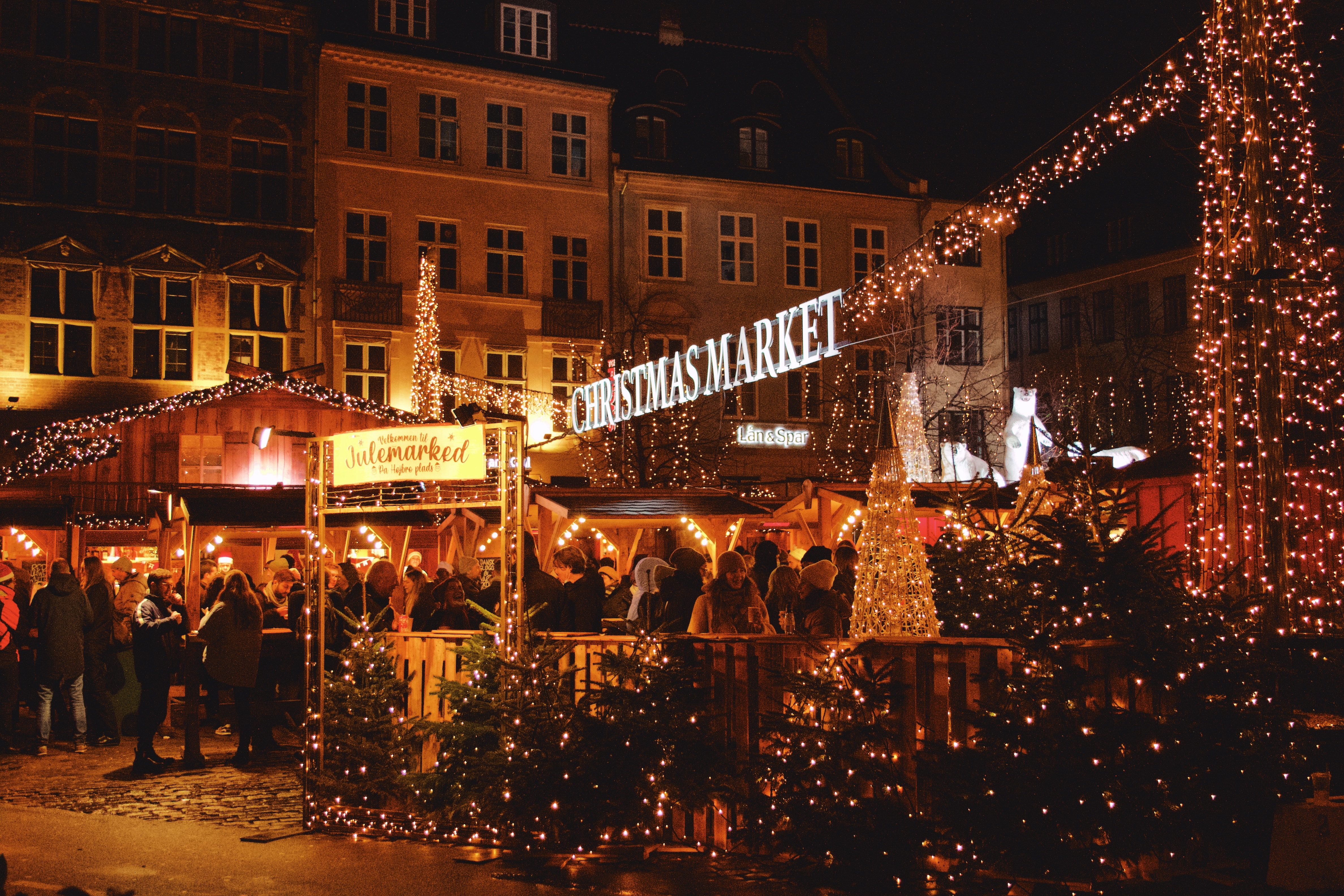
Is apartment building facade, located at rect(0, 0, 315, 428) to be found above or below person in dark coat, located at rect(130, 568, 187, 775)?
above

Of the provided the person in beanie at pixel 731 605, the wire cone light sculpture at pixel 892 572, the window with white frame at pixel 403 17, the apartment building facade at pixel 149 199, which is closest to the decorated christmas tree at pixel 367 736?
the person in beanie at pixel 731 605

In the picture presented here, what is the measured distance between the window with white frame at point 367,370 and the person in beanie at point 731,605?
2059 cm

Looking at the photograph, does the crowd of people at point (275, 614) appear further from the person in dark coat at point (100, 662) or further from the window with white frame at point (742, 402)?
the window with white frame at point (742, 402)

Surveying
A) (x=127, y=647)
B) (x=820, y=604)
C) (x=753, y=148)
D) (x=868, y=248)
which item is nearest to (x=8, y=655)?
(x=127, y=647)

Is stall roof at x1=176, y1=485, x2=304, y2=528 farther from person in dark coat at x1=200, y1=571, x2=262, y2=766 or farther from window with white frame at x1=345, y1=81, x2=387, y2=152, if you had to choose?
window with white frame at x1=345, y1=81, x2=387, y2=152

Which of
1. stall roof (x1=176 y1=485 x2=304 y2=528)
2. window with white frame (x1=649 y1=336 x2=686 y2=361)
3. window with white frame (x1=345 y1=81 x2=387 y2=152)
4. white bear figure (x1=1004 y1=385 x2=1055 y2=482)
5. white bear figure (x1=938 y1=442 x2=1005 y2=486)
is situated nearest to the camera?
stall roof (x1=176 y1=485 x2=304 y2=528)

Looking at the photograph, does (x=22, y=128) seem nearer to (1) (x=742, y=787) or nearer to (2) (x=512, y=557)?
(2) (x=512, y=557)

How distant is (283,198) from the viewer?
2836 centimetres

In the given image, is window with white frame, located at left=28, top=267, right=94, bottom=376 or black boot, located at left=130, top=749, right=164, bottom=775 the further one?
window with white frame, located at left=28, top=267, right=94, bottom=376

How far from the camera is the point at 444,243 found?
1172 inches

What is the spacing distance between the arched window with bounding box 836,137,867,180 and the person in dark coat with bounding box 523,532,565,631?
1067 inches

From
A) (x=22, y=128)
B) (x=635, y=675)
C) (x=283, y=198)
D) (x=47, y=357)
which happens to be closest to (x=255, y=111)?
(x=283, y=198)

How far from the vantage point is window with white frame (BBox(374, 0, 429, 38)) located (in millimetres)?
29750

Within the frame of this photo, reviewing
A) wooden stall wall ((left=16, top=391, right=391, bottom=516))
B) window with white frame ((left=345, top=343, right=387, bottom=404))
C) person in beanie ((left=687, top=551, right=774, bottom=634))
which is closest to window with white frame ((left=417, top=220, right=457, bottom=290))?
window with white frame ((left=345, top=343, right=387, bottom=404))
